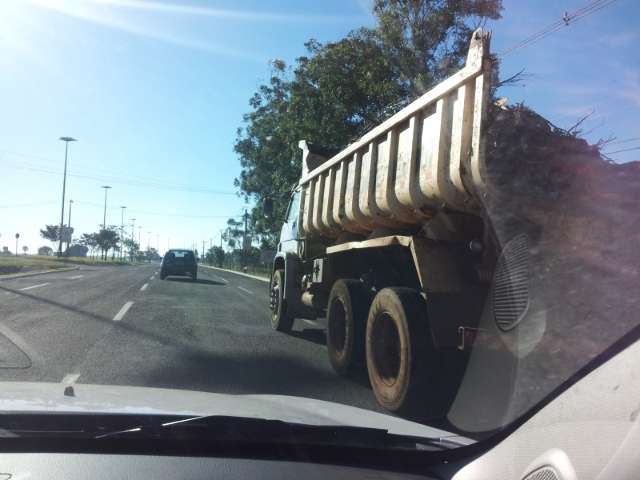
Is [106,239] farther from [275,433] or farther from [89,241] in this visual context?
[275,433]

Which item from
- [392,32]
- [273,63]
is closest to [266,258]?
[273,63]

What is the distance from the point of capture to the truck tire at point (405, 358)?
19.2ft

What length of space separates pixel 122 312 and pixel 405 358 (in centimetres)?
934

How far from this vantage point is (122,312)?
13766 mm

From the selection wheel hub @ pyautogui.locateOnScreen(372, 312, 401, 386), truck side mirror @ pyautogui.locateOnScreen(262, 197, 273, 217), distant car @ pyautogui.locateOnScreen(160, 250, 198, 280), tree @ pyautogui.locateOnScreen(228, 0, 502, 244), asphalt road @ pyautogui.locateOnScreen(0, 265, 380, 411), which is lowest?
asphalt road @ pyautogui.locateOnScreen(0, 265, 380, 411)

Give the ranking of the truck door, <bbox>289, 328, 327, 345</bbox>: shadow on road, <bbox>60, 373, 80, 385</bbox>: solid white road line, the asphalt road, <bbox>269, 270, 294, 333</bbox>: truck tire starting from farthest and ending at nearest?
the truck door < <bbox>269, 270, 294, 333</bbox>: truck tire < <bbox>289, 328, 327, 345</bbox>: shadow on road < the asphalt road < <bbox>60, 373, 80, 385</bbox>: solid white road line

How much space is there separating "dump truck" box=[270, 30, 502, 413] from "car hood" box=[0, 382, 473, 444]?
6.86 ft

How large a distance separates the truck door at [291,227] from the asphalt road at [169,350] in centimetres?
156

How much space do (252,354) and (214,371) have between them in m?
1.34

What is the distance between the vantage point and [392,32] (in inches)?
758

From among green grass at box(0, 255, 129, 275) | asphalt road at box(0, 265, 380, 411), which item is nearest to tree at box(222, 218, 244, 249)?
green grass at box(0, 255, 129, 275)

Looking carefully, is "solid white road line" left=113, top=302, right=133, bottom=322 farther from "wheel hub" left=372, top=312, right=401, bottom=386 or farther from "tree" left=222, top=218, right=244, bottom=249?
"tree" left=222, top=218, right=244, bottom=249

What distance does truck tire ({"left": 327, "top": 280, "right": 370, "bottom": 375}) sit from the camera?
7.42 meters

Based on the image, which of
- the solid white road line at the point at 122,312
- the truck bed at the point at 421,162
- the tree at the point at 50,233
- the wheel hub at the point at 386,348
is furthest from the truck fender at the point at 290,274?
the tree at the point at 50,233
